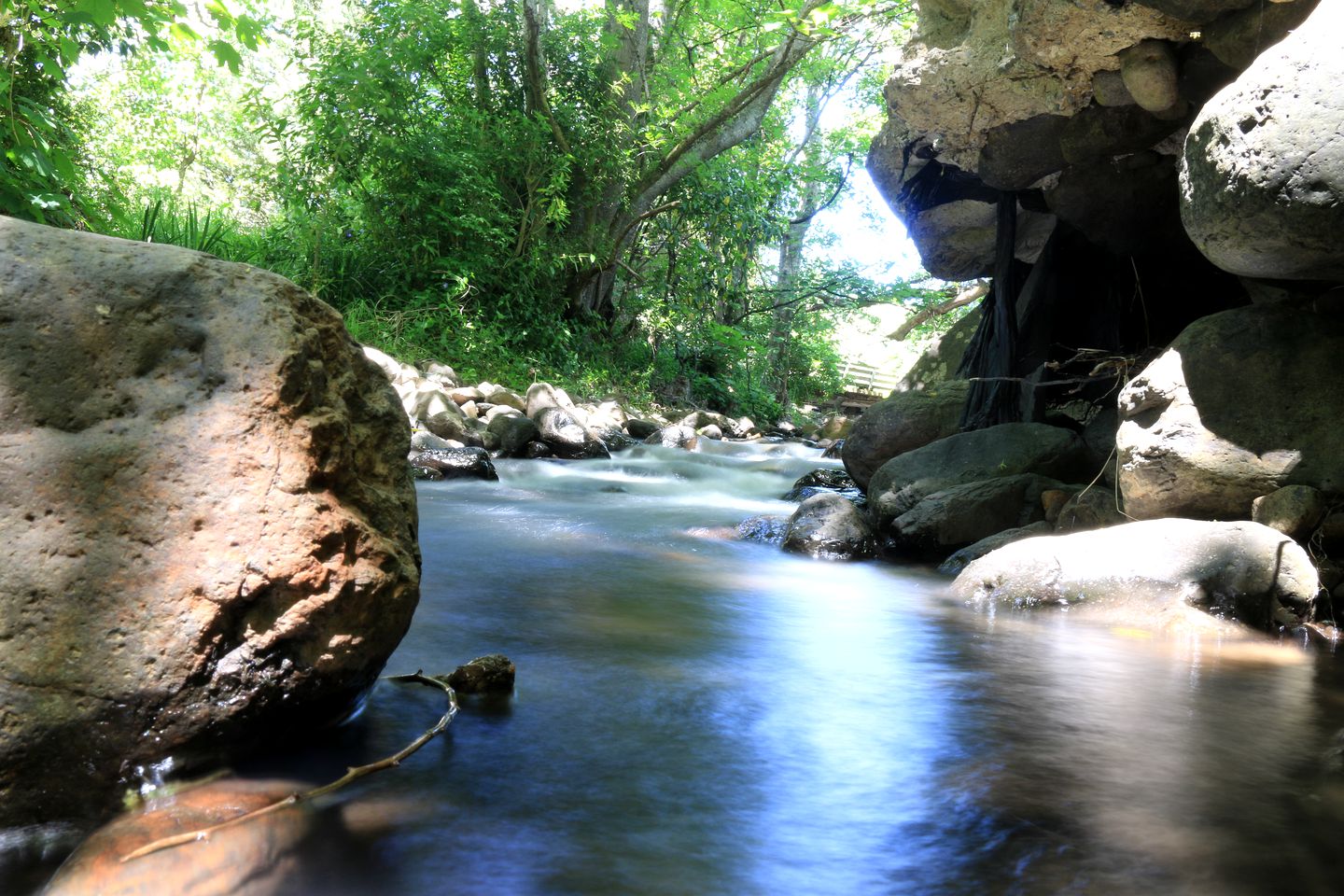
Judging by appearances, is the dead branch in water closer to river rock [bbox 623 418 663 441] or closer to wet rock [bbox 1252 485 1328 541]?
wet rock [bbox 1252 485 1328 541]

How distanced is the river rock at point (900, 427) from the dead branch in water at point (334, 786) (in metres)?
5.34

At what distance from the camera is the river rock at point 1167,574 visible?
4.04m

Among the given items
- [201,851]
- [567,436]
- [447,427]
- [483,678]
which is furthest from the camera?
[567,436]

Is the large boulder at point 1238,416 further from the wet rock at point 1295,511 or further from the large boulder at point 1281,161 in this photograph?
the large boulder at point 1281,161

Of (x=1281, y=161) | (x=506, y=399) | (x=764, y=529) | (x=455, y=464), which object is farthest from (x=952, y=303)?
(x=1281, y=161)

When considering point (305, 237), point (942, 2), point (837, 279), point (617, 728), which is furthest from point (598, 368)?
point (617, 728)

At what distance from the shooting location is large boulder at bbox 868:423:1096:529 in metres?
6.11

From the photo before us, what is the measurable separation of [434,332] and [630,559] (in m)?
7.81

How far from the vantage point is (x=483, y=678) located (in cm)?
272

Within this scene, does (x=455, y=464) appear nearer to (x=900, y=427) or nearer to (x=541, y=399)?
(x=541, y=399)

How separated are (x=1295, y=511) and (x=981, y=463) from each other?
7.25ft

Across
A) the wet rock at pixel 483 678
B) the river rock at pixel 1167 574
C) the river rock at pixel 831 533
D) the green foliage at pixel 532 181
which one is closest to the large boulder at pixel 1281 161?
the river rock at pixel 1167 574

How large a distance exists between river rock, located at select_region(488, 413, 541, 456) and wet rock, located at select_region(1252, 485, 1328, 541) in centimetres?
704

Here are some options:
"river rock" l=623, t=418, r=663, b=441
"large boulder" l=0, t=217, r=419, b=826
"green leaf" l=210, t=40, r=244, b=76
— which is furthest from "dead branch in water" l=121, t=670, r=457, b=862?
"river rock" l=623, t=418, r=663, b=441
